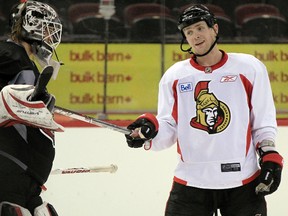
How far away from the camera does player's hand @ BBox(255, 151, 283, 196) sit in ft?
8.58

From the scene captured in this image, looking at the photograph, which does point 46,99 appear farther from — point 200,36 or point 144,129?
point 200,36

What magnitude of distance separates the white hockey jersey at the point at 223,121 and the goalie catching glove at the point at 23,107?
0.58 metres

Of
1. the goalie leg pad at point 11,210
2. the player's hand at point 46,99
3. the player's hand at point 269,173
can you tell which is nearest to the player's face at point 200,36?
the player's hand at point 269,173

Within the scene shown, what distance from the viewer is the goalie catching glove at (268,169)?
262 cm

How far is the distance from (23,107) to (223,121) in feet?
2.35

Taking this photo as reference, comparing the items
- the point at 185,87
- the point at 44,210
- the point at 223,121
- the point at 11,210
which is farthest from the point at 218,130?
the point at 11,210

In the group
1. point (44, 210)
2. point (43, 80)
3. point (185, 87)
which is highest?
point (43, 80)

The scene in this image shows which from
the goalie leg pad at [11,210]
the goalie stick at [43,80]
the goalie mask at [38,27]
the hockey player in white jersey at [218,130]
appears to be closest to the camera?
the goalie stick at [43,80]

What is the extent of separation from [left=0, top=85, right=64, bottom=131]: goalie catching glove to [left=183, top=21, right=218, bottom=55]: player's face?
25.8 inches

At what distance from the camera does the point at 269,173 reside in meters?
2.62

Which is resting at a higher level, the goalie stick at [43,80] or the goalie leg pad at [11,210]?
the goalie stick at [43,80]

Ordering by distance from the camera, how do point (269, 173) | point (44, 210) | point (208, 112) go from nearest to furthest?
point (44, 210)
point (269, 173)
point (208, 112)

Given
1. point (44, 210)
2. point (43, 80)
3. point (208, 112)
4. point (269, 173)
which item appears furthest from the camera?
point (208, 112)

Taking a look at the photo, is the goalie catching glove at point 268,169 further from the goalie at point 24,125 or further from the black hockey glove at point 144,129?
the goalie at point 24,125
